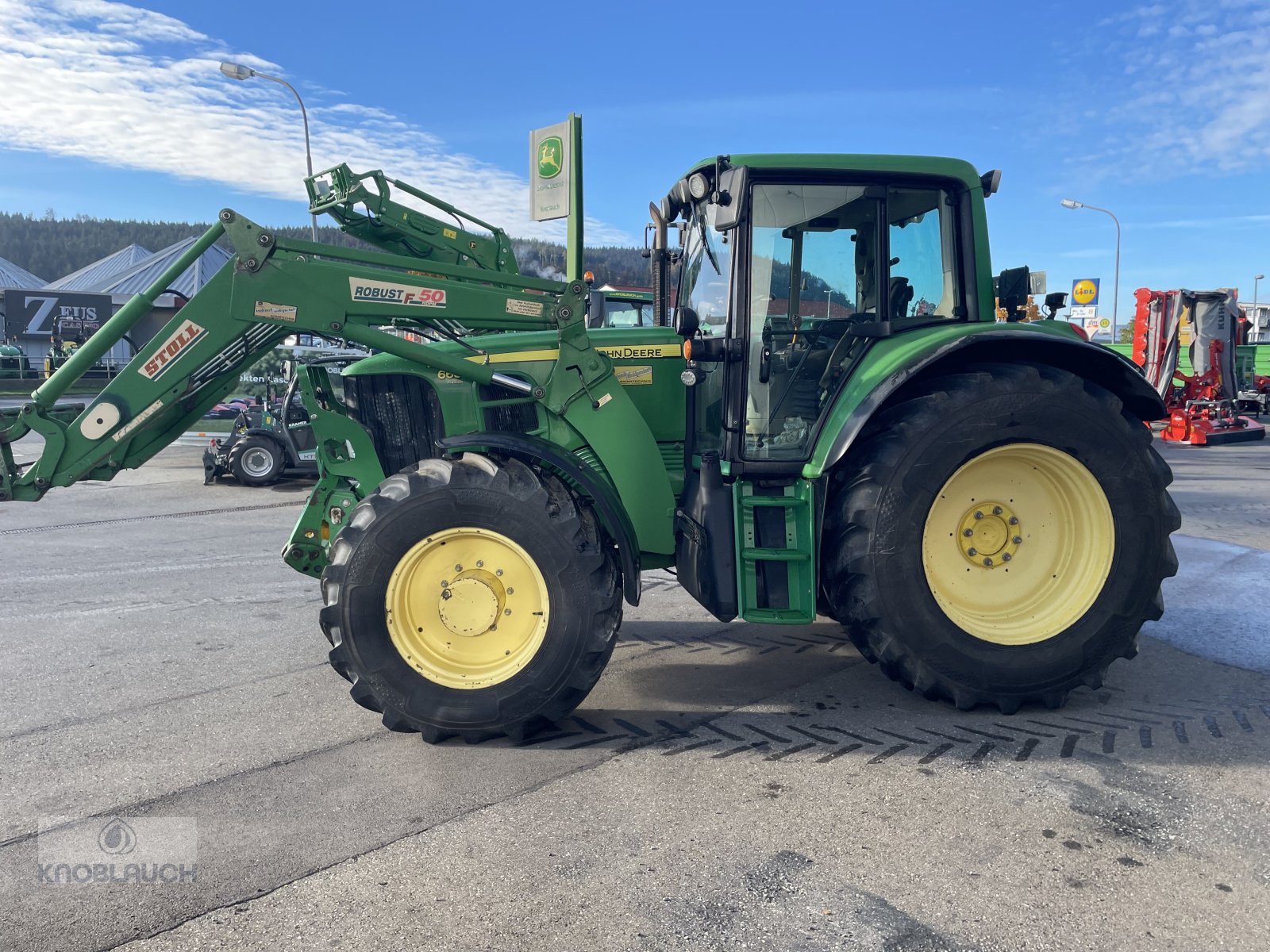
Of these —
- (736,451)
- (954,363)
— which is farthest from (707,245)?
(954,363)

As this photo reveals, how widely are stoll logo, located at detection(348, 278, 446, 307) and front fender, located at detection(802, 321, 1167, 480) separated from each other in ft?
6.18

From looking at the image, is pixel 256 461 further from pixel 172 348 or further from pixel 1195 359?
pixel 1195 359

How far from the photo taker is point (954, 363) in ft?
14.2

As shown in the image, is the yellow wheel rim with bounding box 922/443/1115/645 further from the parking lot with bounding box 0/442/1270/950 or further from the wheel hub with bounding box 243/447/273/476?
the wheel hub with bounding box 243/447/273/476

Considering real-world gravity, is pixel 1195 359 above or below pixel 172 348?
above

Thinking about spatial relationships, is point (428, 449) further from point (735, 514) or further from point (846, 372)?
point (846, 372)

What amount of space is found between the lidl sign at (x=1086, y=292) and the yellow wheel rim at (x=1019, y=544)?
97.3 feet

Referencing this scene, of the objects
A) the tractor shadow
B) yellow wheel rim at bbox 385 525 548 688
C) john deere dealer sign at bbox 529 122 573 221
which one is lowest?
the tractor shadow

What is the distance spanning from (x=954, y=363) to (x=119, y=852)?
3853mm

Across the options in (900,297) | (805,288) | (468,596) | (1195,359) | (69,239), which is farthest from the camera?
(69,239)

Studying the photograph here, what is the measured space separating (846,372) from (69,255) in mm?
139440

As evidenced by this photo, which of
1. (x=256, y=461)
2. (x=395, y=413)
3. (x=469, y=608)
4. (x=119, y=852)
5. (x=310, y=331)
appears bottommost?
(x=119, y=852)

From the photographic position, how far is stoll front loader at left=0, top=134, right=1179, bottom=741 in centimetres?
393

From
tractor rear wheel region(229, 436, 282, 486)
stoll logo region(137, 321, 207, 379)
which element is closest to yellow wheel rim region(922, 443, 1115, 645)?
stoll logo region(137, 321, 207, 379)
